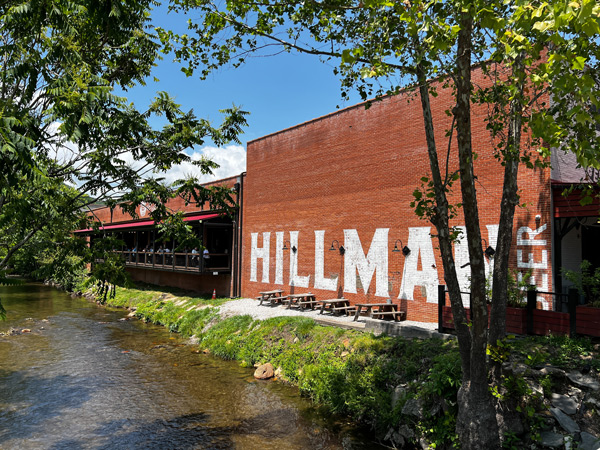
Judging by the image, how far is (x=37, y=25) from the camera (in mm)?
5277

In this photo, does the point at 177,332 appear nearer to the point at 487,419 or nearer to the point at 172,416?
the point at 172,416

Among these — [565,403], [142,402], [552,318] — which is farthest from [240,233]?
[565,403]

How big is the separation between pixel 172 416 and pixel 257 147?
13829 mm

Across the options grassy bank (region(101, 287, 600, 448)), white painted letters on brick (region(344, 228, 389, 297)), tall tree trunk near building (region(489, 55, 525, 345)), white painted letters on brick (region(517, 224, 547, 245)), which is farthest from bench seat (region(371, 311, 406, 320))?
tall tree trunk near building (region(489, 55, 525, 345))

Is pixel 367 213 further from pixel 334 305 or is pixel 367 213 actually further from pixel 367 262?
pixel 334 305

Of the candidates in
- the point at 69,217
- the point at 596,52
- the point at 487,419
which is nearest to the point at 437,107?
the point at 596,52

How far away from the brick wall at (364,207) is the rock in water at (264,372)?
4.42 meters

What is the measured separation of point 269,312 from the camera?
631 inches

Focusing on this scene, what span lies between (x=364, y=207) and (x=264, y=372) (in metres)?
6.61

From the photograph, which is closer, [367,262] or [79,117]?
[79,117]

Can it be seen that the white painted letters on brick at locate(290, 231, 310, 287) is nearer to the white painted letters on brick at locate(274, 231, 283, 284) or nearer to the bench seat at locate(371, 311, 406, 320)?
the white painted letters on brick at locate(274, 231, 283, 284)

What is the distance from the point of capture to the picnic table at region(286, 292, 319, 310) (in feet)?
53.0

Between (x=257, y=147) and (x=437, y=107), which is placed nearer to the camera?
(x=437, y=107)

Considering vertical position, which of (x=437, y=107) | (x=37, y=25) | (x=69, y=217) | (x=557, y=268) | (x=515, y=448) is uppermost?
(x=437, y=107)
